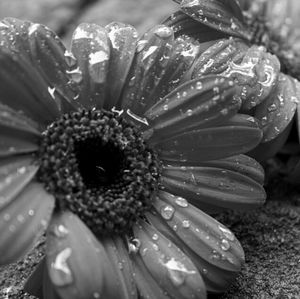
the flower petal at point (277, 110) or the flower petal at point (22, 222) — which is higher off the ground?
the flower petal at point (22, 222)

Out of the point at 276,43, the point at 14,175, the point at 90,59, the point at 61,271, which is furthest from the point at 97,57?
the point at 276,43

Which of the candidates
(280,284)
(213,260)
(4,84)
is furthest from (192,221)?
(4,84)

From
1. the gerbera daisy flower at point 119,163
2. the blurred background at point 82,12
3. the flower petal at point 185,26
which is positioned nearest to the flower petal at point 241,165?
the gerbera daisy flower at point 119,163

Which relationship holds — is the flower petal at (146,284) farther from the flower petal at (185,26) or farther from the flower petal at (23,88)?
the flower petal at (185,26)

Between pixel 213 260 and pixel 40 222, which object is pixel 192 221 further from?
pixel 40 222

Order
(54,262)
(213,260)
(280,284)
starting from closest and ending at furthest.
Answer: (54,262) → (213,260) → (280,284)

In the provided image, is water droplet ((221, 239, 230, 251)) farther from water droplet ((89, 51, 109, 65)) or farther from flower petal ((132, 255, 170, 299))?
water droplet ((89, 51, 109, 65))
